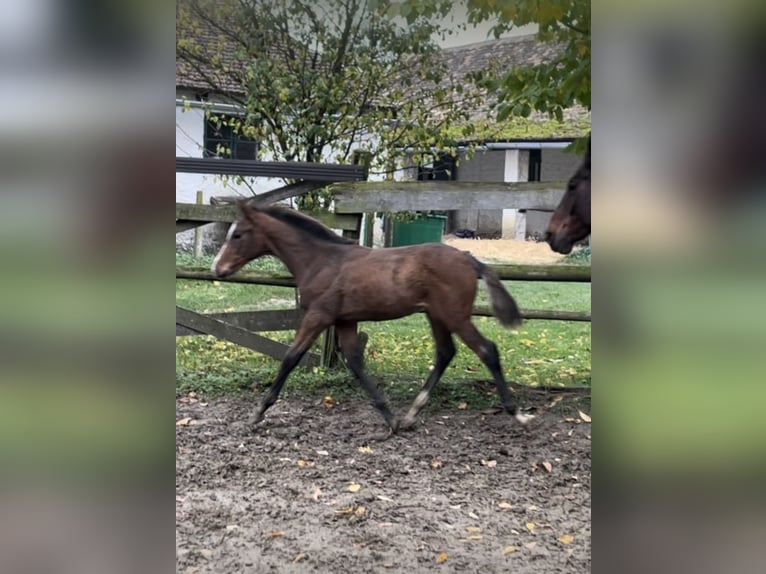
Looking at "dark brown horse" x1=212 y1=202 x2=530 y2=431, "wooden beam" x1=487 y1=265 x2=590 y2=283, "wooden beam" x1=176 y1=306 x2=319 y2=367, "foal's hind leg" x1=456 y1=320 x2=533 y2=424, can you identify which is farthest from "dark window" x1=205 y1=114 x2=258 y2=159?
"foal's hind leg" x1=456 y1=320 x2=533 y2=424

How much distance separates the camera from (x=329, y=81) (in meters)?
5.02

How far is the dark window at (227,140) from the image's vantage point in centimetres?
535

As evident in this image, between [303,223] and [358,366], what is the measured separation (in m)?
0.86

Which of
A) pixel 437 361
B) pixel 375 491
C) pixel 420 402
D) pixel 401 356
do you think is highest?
pixel 437 361

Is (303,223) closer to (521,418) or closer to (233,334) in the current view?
(233,334)

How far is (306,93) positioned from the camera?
5031mm

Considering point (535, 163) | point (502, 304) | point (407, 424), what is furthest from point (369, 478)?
point (535, 163)

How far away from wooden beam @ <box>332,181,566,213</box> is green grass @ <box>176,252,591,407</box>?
3.95 feet
